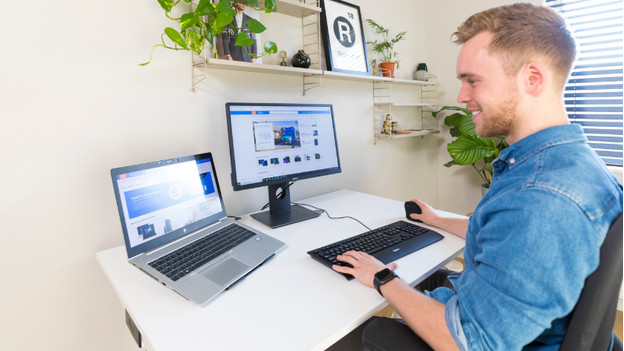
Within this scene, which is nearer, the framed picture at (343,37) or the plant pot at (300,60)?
the plant pot at (300,60)

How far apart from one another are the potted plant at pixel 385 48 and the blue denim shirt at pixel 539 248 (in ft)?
5.39

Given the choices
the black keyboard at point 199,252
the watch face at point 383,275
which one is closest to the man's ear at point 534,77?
the watch face at point 383,275

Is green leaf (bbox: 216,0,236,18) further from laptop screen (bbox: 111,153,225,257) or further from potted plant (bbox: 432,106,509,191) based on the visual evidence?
potted plant (bbox: 432,106,509,191)

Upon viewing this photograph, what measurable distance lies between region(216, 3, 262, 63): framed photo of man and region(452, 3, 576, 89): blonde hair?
103 centimetres

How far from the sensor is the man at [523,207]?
57cm

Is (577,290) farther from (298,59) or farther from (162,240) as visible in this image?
(298,59)

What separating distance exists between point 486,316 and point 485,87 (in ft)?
1.70

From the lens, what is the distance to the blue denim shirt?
0.57m

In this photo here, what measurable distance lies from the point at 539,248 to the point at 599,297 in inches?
4.7

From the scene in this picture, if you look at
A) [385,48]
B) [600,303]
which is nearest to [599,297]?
[600,303]

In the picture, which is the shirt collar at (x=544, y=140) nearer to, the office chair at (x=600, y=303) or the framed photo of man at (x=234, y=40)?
the office chair at (x=600, y=303)

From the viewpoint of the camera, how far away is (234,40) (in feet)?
4.80

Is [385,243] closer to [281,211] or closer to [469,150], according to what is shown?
[281,211]

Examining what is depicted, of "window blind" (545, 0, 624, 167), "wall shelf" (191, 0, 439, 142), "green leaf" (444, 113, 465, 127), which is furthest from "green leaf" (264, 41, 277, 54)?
"window blind" (545, 0, 624, 167)
